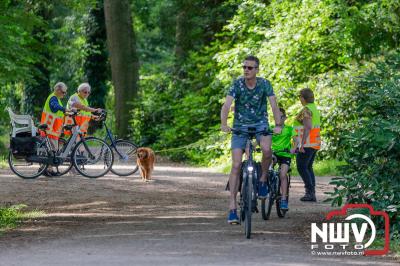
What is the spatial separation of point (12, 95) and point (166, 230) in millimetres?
35255

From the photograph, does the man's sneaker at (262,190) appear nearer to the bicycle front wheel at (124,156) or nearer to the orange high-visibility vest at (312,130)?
the orange high-visibility vest at (312,130)

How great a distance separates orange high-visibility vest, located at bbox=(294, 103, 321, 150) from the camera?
16.2 metres

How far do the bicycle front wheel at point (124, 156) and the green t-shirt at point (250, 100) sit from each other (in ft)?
31.6

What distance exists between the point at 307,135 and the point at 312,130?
0.73 metres

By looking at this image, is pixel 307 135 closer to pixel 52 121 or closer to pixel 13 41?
pixel 13 41

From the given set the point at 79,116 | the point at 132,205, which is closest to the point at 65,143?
the point at 79,116

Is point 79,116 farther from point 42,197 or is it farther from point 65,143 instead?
point 42,197

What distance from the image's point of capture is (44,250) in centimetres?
1057

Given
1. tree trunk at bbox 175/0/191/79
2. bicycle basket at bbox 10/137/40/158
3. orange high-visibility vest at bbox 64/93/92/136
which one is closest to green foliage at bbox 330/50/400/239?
bicycle basket at bbox 10/137/40/158

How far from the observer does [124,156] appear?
21.6 m

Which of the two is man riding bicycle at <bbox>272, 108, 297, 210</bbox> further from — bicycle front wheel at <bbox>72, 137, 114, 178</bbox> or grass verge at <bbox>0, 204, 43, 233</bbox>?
bicycle front wheel at <bbox>72, 137, 114, 178</bbox>

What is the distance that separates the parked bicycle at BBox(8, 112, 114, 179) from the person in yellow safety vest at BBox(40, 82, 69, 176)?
6.0 inches

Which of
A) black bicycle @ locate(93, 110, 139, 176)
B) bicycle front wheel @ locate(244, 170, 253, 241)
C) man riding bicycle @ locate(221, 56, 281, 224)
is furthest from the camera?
black bicycle @ locate(93, 110, 139, 176)

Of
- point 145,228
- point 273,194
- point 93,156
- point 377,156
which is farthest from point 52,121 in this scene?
point 377,156
